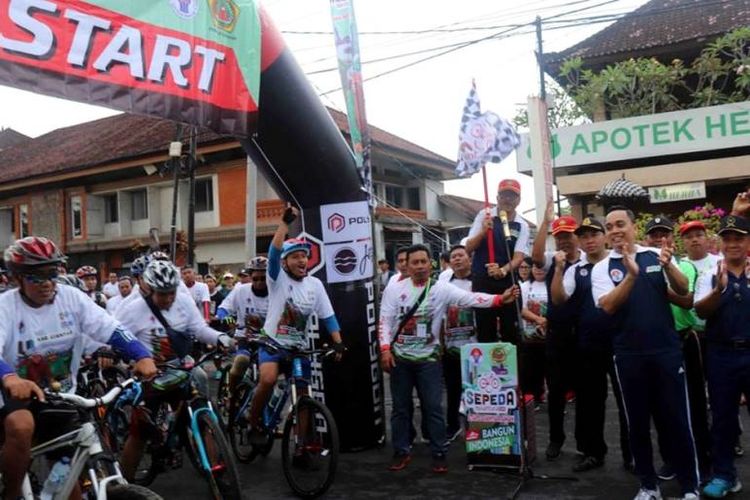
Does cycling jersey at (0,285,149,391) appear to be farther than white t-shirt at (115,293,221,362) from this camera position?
No

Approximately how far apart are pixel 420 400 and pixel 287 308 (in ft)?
4.50

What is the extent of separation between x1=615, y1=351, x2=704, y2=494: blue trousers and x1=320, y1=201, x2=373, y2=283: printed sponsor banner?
2.73 meters

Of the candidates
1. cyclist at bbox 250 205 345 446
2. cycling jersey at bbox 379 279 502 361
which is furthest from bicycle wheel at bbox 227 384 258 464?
cycling jersey at bbox 379 279 502 361

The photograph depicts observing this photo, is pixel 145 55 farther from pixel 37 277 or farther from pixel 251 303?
pixel 251 303

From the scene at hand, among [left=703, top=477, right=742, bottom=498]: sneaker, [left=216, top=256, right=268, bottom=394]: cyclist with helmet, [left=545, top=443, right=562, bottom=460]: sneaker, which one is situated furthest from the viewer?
[left=216, top=256, right=268, bottom=394]: cyclist with helmet

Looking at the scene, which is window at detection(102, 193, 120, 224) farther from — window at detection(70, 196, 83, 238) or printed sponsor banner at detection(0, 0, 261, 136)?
printed sponsor banner at detection(0, 0, 261, 136)

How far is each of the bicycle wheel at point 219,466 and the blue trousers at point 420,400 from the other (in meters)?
1.81

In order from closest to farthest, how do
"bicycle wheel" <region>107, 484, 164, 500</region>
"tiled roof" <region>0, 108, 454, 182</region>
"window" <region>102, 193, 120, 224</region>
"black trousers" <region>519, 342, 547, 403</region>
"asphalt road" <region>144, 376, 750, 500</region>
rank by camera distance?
"bicycle wheel" <region>107, 484, 164, 500</region>, "asphalt road" <region>144, 376, 750, 500</region>, "black trousers" <region>519, 342, 547, 403</region>, "tiled roof" <region>0, 108, 454, 182</region>, "window" <region>102, 193, 120, 224</region>

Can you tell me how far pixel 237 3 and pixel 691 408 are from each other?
4992mm

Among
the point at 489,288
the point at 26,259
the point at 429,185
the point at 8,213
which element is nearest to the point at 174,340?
the point at 26,259

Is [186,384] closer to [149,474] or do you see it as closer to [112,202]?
[149,474]

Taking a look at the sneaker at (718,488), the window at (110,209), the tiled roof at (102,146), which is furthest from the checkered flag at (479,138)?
the window at (110,209)

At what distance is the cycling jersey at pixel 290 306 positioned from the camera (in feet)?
19.2

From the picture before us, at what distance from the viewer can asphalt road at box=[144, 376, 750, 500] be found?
5.09 m
